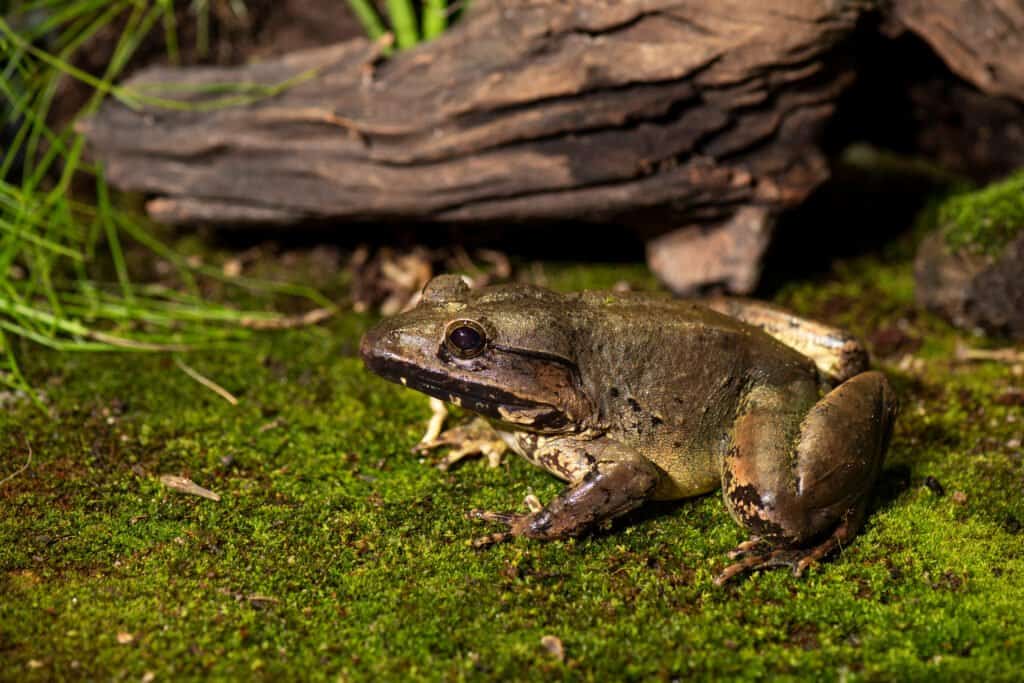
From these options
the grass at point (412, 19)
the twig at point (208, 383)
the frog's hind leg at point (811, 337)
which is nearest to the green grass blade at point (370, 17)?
the grass at point (412, 19)

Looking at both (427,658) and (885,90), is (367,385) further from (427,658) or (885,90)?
(885,90)

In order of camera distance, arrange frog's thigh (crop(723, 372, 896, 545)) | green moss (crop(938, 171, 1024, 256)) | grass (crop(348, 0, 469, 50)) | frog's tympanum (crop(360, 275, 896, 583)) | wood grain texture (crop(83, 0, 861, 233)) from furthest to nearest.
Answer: grass (crop(348, 0, 469, 50)) < green moss (crop(938, 171, 1024, 256)) < wood grain texture (crop(83, 0, 861, 233)) < frog's tympanum (crop(360, 275, 896, 583)) < frog's thigh (crop(723, 372, 896, 545))

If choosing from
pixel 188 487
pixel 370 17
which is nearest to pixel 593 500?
pixel 188 487

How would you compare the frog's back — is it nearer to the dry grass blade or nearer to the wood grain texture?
the wood grain texture

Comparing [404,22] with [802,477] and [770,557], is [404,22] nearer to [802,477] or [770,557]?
[802,477]

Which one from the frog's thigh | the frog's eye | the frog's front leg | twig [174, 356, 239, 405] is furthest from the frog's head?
twig [174, 356, 239, 405]

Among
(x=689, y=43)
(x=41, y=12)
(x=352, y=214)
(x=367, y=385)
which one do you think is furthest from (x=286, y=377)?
(x=41, y=12)
